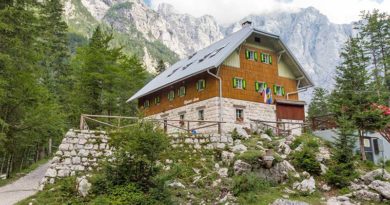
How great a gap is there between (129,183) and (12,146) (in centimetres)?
1282

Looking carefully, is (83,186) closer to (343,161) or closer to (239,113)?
(343,161)

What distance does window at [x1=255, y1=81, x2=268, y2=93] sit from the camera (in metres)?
27.1

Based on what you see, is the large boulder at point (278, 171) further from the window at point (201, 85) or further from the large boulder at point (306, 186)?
the window at point (201, 85)

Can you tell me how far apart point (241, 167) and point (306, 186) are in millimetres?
3168

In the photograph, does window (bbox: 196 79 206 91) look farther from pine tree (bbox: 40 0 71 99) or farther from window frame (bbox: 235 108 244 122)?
pine tree (bbox: 40 0 71 99)

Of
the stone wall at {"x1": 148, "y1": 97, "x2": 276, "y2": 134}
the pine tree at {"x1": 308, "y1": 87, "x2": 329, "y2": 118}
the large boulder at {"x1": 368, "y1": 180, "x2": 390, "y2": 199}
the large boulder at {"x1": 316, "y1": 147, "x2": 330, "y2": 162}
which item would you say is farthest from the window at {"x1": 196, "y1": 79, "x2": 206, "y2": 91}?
the pine tree at {"x1": 308, "y1": 87, "x2": 329, "y2": 118}

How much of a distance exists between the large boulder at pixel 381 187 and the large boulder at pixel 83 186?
1300 cm

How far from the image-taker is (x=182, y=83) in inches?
1132

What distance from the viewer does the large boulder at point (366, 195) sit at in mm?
14789

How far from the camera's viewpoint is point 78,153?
1631 cm

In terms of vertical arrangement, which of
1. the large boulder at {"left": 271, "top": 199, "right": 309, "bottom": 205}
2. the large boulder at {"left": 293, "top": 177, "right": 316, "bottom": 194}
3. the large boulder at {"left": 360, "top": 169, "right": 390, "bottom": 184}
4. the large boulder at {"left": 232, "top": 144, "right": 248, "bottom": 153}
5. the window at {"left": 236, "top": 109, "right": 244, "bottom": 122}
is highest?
the window at {"left": 236, "top": 109, "right": 244, "bottom": 122}

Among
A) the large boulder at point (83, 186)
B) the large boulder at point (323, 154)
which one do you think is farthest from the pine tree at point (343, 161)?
the large boulder at point (83, 186)

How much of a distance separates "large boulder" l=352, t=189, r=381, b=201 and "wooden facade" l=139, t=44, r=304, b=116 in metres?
12.1

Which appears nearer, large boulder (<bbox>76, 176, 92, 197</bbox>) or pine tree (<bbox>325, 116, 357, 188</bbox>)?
large boulder (<bbox>76, 176, 92, 197</bbox>)
